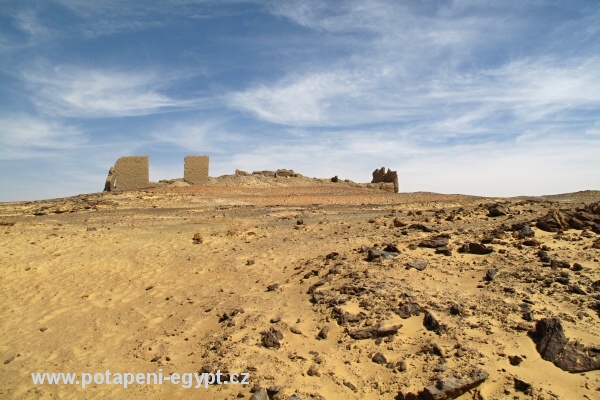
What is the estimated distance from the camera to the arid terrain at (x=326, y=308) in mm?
4684

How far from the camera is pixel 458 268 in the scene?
702 centimetres

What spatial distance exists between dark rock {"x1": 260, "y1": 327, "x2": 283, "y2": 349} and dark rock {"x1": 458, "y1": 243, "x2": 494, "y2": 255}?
152 inches

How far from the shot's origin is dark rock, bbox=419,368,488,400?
4.22 m

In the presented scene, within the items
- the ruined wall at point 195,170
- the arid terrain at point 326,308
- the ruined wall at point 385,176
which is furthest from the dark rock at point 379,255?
the ruined wall at point 385,176

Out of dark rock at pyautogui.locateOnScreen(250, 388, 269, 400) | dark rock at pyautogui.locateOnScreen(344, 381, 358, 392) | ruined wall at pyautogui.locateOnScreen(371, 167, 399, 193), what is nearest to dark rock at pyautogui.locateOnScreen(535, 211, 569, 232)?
dark rock at pyautogui.locateOnScreen(344, 381, 358, 392)

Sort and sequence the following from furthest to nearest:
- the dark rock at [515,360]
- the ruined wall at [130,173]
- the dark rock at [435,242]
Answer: the ruined wall at [130,173], the dark rock at [435,242], the dark rock at [515,360]

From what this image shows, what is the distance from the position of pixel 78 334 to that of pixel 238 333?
2.94m

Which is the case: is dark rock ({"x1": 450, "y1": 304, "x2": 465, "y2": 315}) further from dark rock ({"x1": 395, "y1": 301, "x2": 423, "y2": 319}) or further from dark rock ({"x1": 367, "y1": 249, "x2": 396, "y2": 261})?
dark rock ({"x1": 367, "y1": 249, "x2": 396, "y2": 261})

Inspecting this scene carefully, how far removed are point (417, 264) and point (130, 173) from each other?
21.7m

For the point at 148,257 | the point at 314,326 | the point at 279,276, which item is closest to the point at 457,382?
the point at 314,326

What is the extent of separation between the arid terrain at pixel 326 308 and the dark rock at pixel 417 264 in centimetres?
3

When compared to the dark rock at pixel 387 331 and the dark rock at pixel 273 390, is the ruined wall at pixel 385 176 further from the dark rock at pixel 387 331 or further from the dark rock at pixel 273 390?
the dark rock at pixel 273 390

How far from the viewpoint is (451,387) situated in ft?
13.9

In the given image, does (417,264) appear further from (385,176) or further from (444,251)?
(385,176)
